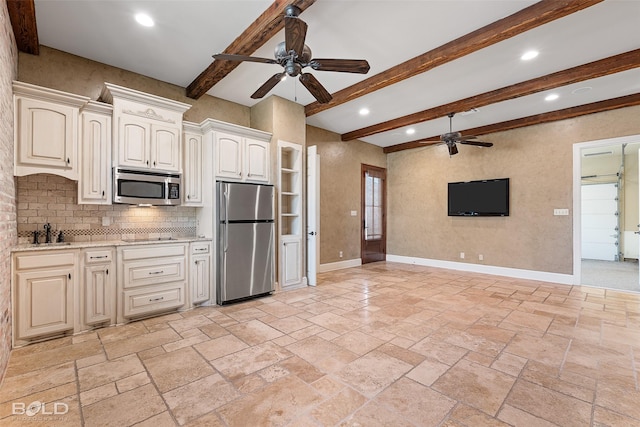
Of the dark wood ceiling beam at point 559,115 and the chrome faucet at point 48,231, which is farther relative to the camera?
the dark wood ceiling beam at point 559,115

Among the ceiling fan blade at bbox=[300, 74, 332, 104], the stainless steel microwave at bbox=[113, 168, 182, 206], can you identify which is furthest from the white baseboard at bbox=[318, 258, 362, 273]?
the ceiling fan blade at bbox=[300, 74, 332, 104]

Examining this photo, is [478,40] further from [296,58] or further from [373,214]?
[373,214]

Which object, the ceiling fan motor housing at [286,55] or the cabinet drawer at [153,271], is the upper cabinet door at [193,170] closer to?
the cabinet drawer at [153,271]

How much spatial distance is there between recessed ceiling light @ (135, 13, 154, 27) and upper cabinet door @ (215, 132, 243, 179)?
1.36m

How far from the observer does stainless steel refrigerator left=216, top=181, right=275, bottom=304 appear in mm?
3859

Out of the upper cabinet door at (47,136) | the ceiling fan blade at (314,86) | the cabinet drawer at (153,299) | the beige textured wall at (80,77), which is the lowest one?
the cabinet drawer at (153,299)

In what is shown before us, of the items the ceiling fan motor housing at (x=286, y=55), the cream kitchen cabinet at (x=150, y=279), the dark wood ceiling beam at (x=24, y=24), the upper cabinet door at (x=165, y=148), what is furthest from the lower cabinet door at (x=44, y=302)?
the ceiling fan motor housing at (x=286, y=55)

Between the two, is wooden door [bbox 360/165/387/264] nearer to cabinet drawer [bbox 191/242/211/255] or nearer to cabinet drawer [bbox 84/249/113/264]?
cabinet drawer [bbox 191/242/211/255]

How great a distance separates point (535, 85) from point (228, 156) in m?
4.28

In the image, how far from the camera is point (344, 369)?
2252 mm

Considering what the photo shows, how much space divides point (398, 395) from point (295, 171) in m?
3.57

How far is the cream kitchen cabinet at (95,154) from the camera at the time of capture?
3.07 meters

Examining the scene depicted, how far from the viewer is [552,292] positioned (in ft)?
14.9

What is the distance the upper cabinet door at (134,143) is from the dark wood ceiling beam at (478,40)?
2755 millimetres
